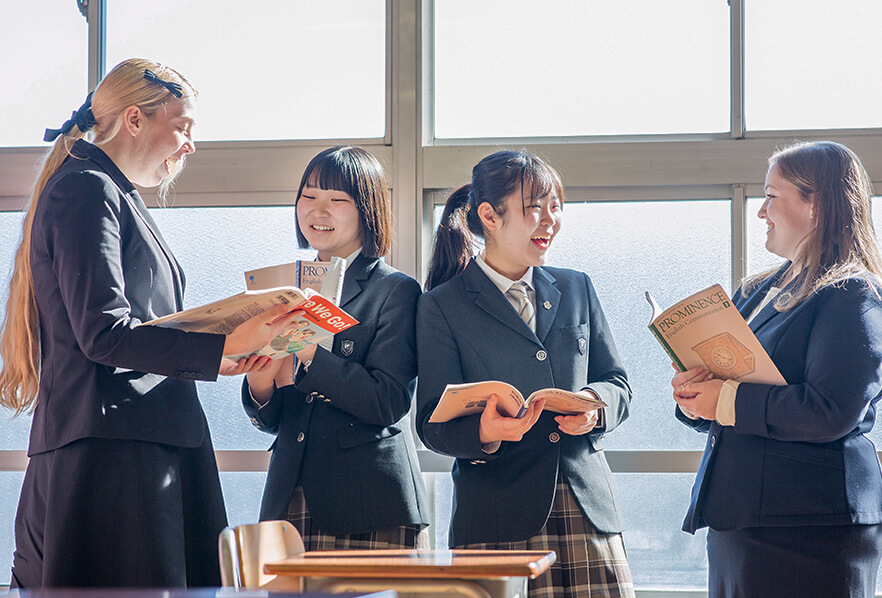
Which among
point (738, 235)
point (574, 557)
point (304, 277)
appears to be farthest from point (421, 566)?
point (738, 235)

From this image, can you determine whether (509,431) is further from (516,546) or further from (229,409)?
(229,409)

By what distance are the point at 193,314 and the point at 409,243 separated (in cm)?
134

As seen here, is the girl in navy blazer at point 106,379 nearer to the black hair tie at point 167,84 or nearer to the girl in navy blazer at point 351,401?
the black hair tie at point 167,84

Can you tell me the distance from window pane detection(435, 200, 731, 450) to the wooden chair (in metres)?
1.55

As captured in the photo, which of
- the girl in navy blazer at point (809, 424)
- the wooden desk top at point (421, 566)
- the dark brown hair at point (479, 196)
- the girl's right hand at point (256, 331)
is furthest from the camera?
the dark brown hair at point (479, 196)

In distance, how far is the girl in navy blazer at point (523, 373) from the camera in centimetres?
221

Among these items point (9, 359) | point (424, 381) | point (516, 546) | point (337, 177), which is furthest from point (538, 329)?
point (9, 359)

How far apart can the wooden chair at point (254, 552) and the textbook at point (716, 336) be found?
1.07m

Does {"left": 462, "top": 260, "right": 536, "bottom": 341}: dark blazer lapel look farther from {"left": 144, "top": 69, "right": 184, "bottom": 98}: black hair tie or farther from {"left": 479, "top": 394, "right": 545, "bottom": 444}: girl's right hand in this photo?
{"left": 144, "top": 69, "right": 184, "bottom": 98}: black hair tie

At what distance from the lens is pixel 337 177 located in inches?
102

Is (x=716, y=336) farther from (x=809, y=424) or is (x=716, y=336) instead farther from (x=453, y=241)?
(x=453, y=241)

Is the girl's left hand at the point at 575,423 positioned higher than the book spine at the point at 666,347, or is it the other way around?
the book spine at the point at 666,347

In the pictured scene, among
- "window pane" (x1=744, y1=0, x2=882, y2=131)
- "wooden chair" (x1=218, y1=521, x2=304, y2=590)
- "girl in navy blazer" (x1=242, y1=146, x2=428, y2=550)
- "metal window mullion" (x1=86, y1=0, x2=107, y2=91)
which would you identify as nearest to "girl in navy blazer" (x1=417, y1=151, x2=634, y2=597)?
"girl in navy blazer" (x1=242, y1=146, x2=428, y2=550)

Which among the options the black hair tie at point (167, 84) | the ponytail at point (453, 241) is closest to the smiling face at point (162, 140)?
the black hair tie at point (167, 84)
